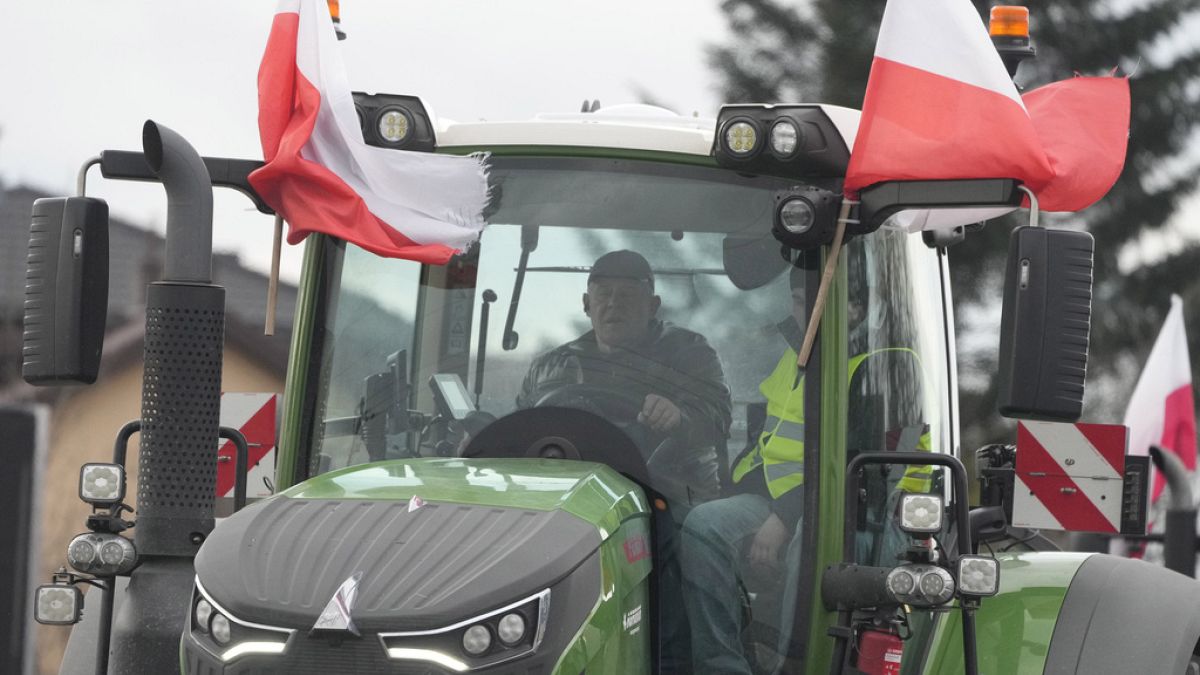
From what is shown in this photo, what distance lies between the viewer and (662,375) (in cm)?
489

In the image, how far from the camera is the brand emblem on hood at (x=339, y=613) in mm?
3830

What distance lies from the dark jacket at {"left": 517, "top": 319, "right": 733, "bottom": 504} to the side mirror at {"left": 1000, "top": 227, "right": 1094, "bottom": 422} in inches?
33.1

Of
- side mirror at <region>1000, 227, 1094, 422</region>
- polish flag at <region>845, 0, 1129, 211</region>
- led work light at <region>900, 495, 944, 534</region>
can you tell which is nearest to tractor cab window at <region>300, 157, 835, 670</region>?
polish flag at <region>845, 0, 1129, 211</region>

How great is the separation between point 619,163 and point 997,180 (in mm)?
1028

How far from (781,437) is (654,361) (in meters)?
0.39

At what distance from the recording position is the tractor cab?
15.7ft

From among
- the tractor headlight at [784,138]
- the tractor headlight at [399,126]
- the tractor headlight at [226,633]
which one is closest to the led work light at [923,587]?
the tractor headlight at [784,138]

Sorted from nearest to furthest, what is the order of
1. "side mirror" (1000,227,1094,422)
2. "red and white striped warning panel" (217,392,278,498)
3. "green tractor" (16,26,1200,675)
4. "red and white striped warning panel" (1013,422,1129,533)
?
"side mirror" (1000,227,1094,422)
"green tractor" (16,26,1200,675)
"red and white striped warning panel" (1013,422,1129,533)
"red and white striped warning panel" (217,392,278,498)

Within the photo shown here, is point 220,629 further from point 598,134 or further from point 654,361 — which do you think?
point 598,134

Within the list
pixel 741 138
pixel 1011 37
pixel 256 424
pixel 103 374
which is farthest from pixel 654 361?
pixel 103 374

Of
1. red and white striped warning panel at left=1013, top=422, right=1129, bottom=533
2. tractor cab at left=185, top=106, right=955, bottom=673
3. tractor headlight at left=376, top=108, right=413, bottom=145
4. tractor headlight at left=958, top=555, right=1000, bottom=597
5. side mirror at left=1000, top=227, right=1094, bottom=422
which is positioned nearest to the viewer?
side mirror at left=1000, top=227, right=1094, bottom=422

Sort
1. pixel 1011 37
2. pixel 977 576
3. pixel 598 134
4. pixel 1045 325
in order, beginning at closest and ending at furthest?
pixel 1045 325
pixel 977 576
pixel 598 134
pixel 1011 37

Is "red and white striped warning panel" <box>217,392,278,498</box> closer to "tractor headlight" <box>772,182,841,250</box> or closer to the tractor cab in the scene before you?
the tractor cab

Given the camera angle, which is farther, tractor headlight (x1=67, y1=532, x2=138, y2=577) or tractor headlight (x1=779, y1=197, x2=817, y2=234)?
tractor headlight (x1=779, y1=197, x2=817, y2=234)
